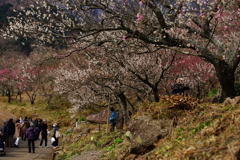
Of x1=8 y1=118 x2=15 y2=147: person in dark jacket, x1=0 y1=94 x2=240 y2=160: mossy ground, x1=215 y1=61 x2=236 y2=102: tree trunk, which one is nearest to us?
x1=0 y1=94 x2=240 y2=160: mossy ground

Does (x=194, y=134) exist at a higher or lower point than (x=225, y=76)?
lower

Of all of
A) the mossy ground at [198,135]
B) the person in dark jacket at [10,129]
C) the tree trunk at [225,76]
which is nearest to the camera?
the mossy ground at [198,135]

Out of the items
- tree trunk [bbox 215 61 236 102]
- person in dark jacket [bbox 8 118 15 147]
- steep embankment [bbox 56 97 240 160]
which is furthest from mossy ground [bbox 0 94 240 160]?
person in dark jacket [bbox 8 118 15 147]

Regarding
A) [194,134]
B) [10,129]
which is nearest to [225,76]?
[194,134]

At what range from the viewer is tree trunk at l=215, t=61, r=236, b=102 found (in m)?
6.74

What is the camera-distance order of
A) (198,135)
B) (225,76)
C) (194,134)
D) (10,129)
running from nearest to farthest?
(198,135), (194,134), (225,76), (10,129)

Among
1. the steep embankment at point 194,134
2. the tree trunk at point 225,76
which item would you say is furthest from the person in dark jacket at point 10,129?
the tree trunk at point 225,76

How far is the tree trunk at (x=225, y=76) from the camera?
674cm

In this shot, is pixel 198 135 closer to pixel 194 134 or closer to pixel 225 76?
pixel 194 134

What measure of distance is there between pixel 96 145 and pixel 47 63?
93.2ft

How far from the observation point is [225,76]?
6895 mm

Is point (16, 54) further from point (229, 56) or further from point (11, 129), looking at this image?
point (229, 56)

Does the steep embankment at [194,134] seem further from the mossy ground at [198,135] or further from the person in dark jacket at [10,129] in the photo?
the person in dark jacket at [10,129]

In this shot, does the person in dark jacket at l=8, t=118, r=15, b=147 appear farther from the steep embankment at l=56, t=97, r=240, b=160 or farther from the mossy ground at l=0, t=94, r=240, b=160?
the steep embankment at l=56, t=97, r=240, b=160
